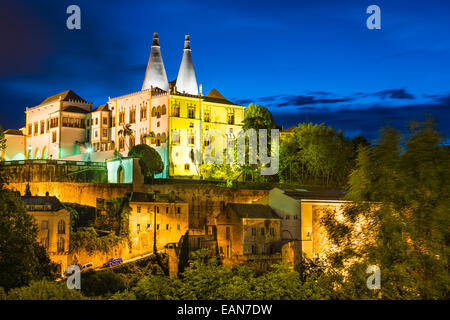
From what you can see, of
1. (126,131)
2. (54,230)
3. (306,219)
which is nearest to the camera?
(54,230)

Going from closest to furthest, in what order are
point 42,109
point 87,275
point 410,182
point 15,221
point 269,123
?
1. point 410,182
2. point 15,221
3. point 87,275
4. point 269,123
5. point 42,109

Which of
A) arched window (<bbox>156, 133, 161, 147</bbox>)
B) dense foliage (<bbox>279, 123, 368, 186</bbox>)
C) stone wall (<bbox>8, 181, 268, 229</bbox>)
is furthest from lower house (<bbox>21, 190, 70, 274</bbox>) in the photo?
dense foliage (<bbox>279, 123, 368, 186</bbox>)

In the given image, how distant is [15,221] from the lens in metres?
22.9

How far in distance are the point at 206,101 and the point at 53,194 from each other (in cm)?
2826

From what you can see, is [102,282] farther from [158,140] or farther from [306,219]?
[158,140]

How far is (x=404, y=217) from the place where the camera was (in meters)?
18.3

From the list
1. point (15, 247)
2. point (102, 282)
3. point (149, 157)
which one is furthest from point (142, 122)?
point (15, 247)

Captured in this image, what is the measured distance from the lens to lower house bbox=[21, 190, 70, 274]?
124 feet

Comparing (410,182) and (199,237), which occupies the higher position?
(410,182)

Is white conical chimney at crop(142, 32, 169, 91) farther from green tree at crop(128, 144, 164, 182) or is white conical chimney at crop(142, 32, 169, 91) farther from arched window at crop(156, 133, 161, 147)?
green tree at crop(128, 144, 164, 182)

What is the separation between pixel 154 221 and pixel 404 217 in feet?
97.4

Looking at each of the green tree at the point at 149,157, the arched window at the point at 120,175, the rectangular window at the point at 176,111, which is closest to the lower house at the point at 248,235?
the arched window at the point at 120,175
